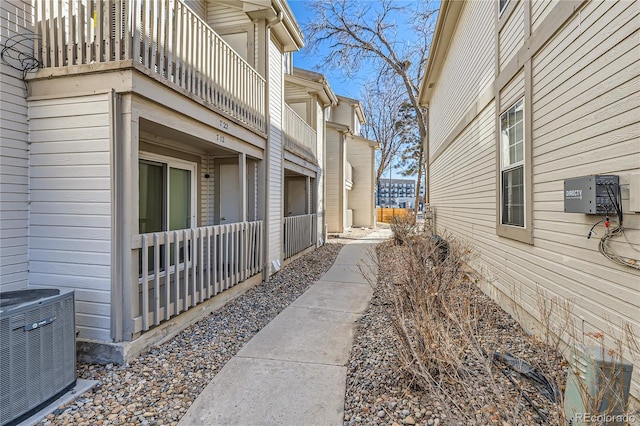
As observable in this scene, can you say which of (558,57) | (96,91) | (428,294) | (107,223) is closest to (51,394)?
(107,223)

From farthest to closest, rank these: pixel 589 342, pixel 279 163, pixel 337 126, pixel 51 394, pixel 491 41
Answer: pixel 337 126 → pixel 279 163 → pixel 491 41 → pixel 589 342 → pixel 51 394

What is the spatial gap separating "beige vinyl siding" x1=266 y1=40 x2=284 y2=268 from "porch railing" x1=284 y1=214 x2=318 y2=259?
0.76 m

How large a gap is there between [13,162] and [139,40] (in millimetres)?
1812

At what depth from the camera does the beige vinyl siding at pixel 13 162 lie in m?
3.24

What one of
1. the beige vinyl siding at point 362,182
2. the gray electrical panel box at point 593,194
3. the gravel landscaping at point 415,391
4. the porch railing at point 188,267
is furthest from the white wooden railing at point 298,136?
the beige vinyl siding at point 362,182

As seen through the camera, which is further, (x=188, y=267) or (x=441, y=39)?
(x=441, y=39)

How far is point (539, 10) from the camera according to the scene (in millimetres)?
3670

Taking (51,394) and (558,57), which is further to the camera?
(558,57)

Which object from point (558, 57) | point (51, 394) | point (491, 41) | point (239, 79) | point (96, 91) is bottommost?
point (51, 394)

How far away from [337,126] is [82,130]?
13050 millimetres

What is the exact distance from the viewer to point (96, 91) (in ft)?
10.7

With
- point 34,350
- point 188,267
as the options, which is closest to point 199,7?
point 188,267

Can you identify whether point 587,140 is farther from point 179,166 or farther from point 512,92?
point 179,166

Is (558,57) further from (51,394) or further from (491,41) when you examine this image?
(51,394)
